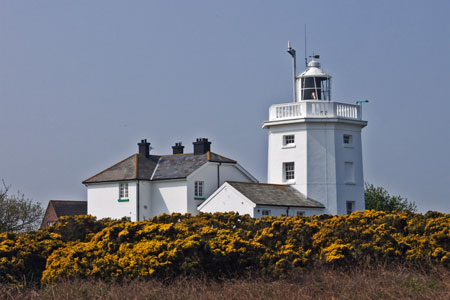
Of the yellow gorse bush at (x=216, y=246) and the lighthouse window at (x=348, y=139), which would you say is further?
the lighthouse window at (x=348, y=139)

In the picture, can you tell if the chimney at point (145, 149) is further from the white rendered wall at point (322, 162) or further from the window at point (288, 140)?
the white rendered wall at point (322, 162)

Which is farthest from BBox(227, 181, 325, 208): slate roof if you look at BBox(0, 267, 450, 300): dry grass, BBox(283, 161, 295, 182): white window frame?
BBox(0, 267, 450, 300): dry grass

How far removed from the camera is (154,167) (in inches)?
2103

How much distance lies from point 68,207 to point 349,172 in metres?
41.5

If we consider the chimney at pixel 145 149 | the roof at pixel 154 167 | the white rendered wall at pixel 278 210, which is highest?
the chimney at pixel 145 149

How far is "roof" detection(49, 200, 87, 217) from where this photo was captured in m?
76.8

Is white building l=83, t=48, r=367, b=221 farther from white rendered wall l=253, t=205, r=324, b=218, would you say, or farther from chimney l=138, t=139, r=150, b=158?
chimney l=138, t=139, r=150, b=158

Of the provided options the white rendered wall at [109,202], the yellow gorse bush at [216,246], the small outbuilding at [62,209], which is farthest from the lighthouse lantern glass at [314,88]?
the small outbuilding at [62,209]

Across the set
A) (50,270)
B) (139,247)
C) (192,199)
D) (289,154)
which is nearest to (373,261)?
(139,247)

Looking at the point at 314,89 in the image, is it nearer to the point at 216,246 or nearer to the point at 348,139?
the point at 348,139

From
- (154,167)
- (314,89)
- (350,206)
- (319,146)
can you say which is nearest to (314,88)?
(314,89)

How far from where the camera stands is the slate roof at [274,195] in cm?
4152

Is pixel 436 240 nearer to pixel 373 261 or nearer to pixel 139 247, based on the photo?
pixel 373 261

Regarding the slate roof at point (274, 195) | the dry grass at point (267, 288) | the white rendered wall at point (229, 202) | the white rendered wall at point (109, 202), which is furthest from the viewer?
the white rendered wall at point (109, 202)
